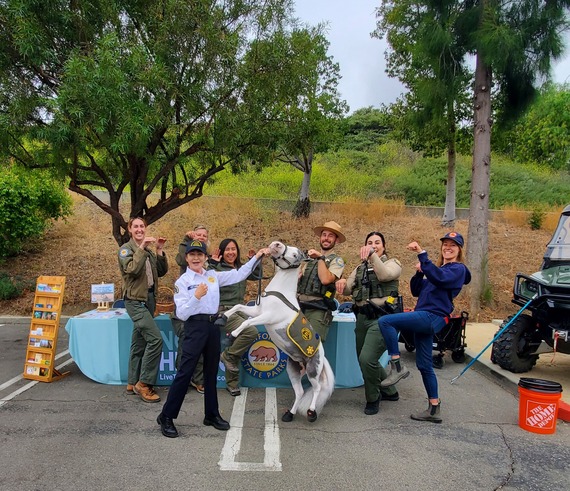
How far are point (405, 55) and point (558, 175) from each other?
16.1 metres

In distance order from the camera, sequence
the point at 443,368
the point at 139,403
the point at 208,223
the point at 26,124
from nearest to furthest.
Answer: the point at 139,403 → the point at 443,368 → the point at 26,124 → the point at 208,223

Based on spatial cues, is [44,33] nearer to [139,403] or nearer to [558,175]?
[139,403]

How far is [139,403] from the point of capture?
15.2 feet

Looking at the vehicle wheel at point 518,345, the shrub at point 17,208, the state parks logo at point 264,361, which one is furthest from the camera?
the shrub at point 17,208

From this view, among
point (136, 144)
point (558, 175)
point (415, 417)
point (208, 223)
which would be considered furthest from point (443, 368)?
point (558, 175)

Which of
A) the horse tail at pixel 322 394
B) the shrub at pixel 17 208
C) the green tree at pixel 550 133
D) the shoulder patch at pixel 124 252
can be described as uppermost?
the green tree at pixel 550 133

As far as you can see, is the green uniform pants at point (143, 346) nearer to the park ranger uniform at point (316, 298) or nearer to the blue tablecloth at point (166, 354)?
the blue tablecloth at point (166, 354)

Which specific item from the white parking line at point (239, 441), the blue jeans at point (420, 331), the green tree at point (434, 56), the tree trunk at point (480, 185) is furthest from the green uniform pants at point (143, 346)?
the green tree at point (434, 56)

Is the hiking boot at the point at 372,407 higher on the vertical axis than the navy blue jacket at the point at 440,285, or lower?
lower

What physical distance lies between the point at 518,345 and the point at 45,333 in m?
5.79

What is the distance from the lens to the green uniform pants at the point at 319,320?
4621mm

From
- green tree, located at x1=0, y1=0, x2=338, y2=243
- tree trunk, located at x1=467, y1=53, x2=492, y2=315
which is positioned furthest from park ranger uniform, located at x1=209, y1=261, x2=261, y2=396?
tree trunk, located at x1=467, y1=53, x2=492, y2=315

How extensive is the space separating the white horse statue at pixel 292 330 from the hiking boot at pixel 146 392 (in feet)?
4.20

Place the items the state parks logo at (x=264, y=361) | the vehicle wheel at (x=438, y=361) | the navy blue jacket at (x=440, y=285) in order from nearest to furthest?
1. the navy blue jacket at (x=440, y=285)
2. the state parks logo at (x=264, y=361)
3. the vehicle wheel at (x=438, y=361)
